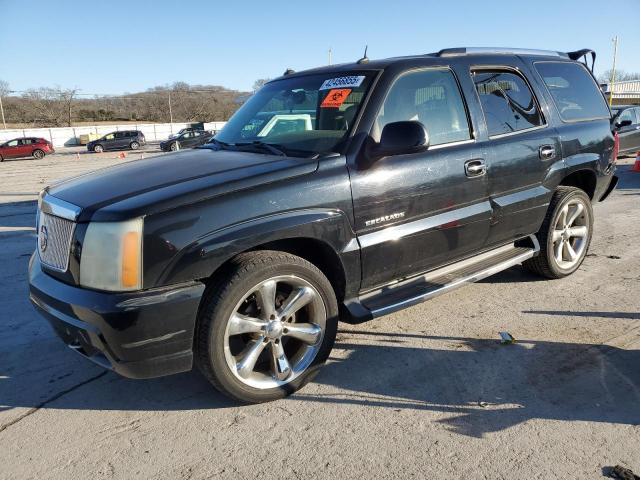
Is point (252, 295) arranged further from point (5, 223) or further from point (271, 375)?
point (5, 223)

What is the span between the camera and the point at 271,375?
9.93ft

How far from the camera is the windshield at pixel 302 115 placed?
3369 millimetres

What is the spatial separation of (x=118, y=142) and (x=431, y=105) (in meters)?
41.0

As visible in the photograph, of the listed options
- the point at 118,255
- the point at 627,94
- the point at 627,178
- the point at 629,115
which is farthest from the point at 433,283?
the point at 627,94

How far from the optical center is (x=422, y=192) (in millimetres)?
3420

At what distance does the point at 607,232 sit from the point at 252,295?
5.60 metres

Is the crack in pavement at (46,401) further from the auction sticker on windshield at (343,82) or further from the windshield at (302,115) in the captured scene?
the auction sticker on windshield at (343,82)

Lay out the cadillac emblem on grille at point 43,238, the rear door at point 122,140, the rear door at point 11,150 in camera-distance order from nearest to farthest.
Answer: the cadillac emblem on grille at point 43,238
the rear door at point 11,150
the rear door at point 122,140

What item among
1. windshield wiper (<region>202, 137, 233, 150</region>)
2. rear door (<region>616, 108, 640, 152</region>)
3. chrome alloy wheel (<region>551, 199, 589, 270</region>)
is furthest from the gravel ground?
rear door (<region>616, 108, 640, 152</region>)

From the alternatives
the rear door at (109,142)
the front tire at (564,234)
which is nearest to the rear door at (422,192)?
the front tire at (564,234)

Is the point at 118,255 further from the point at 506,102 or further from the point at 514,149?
the point at 506,102

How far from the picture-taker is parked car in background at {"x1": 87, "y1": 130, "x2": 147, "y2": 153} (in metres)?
39.9

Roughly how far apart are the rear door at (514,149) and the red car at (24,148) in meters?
36.9

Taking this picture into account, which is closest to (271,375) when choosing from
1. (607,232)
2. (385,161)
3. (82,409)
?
(82,409)
